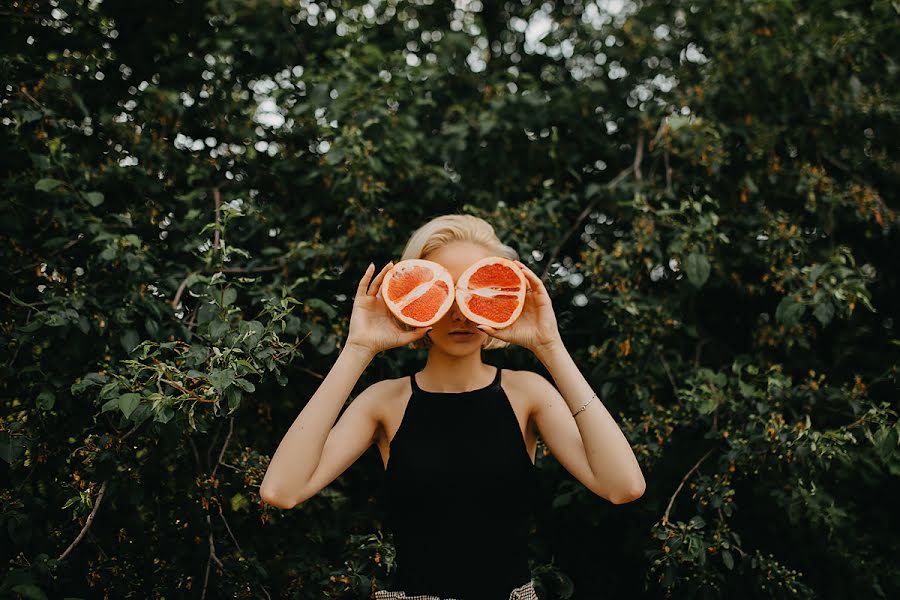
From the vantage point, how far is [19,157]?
2.90m

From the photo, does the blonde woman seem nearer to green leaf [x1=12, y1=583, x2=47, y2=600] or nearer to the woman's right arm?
the woman's right arm

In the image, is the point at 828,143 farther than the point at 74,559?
Yes

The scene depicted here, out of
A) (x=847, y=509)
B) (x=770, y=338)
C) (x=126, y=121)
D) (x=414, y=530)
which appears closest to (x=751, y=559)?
(x=847, y=509)

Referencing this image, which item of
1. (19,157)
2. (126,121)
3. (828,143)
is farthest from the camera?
(828,143)

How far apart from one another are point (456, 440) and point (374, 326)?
40cm

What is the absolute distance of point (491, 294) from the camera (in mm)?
1963

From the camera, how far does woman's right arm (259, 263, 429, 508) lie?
189cm

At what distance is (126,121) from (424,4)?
1.80m

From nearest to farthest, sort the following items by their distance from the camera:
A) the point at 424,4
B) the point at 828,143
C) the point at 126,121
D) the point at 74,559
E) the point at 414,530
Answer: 1. the point at 414,530
2. the point at 74,559
3. the point at 126,121
4. the point at 828,143
5. the point at 424,4

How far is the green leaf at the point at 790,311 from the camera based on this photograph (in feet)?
9.12

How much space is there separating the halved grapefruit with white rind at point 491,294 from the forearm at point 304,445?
0.40 meters

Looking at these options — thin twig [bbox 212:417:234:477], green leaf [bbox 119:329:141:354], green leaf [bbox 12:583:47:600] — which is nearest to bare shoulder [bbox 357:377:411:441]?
thin twig [bbox 212:417:234:477]

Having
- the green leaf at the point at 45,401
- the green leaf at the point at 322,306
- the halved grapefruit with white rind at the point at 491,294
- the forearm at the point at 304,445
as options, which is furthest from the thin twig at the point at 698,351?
the green leaf at the point at 45,401

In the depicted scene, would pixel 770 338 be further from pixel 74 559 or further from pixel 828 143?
pixel 74 559
